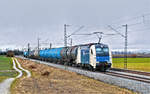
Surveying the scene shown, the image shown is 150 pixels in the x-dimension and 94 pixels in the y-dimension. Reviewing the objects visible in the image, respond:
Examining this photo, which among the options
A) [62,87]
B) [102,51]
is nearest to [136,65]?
[102,51]

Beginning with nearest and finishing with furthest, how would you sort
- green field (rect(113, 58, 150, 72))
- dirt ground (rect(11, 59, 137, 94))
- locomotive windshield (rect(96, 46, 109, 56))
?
1. dirt ground (rect(11, 59, 137, 94))
2. locomotive windshield (rect(96, 46, 109, 56))
3. green field (rect(113, 58, 150, 72))

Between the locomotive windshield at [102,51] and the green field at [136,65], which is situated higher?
the locomotive windshield at [102,51]

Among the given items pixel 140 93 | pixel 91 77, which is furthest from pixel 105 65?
pixel 140 93

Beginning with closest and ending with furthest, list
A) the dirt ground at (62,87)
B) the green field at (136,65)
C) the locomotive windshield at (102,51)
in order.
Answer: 1. the dirt ground at (62,87)
2. the locomotive windshield at (102,51)
3. the green field at (136,65)

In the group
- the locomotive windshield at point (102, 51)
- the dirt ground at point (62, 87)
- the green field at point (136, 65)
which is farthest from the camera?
the green field at point (136, 65)

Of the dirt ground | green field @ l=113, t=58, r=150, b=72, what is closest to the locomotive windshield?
the dirt ground

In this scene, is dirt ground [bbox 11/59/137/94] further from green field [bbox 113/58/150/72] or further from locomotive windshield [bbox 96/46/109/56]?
green field [bbox 113/58/150/72]

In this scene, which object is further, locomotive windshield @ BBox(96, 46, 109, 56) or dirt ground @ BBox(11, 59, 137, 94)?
locomotive windshield @ BBox(96, 46, 109, 56)

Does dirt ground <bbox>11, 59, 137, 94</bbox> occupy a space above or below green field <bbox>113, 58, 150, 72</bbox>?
above

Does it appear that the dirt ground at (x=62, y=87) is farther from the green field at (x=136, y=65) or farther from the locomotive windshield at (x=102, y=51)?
the green field at (x=136, y=65)

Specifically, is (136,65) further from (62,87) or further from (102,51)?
(62,87)

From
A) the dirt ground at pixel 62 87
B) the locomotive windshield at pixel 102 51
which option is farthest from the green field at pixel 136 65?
the dirt ground at pixel 62 87

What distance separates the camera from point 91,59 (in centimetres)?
3189

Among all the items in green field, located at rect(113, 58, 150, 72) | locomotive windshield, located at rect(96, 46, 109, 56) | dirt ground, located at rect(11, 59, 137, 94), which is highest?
locomotive windshield, located at rect(96, 46, 109, 56)
